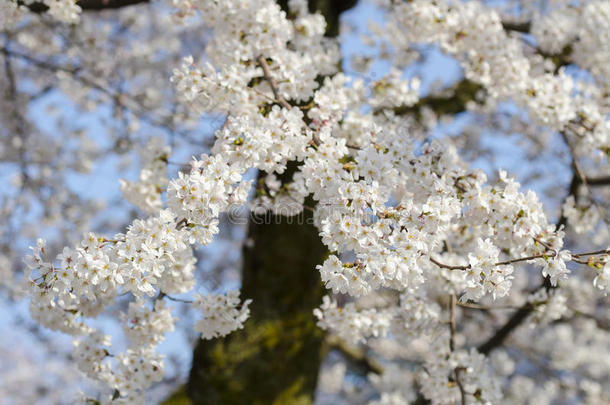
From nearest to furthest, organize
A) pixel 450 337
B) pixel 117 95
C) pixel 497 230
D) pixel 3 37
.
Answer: pixel 497 230 < pixel 450 337 < pixel 117 95 < pixel 3 37

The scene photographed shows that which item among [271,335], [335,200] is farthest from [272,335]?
[335,200]

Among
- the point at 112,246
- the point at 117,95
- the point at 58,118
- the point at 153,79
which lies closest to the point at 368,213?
the point at 112,246

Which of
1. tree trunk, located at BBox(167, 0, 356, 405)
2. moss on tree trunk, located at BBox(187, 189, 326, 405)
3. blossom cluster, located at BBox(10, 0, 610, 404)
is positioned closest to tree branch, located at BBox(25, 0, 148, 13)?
blossom cluster, located at BBox(10, 0, 610, 404)

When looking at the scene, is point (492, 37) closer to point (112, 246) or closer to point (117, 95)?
point (112, 246)

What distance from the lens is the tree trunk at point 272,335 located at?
463 centimetres

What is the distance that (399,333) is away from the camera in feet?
12.1

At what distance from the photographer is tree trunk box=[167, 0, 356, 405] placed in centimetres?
463

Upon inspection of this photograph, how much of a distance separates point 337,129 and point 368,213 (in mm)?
1273

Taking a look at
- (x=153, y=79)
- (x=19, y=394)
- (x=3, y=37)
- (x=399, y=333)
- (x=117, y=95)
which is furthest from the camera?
(x=19, y=394)

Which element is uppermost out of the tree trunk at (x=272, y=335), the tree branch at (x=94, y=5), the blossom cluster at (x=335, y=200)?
the tree branch at (x=94, y=5)

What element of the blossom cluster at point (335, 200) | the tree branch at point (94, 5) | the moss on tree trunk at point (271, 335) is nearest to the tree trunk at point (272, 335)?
the moss on tree trunk at point (271, 335)

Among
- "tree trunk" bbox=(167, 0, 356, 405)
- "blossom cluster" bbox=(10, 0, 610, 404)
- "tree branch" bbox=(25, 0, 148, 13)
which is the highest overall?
"tree branch" bbox=(25, 0, 148, 13)

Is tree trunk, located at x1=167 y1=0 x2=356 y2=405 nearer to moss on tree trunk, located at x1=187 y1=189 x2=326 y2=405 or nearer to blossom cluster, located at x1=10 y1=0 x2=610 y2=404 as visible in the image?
moss on tree trunk, located at x1=187 y1=189 x2=326 y2=405

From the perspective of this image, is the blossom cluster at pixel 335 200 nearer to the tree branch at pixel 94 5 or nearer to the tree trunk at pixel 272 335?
the tree branch at pixel 94 5
